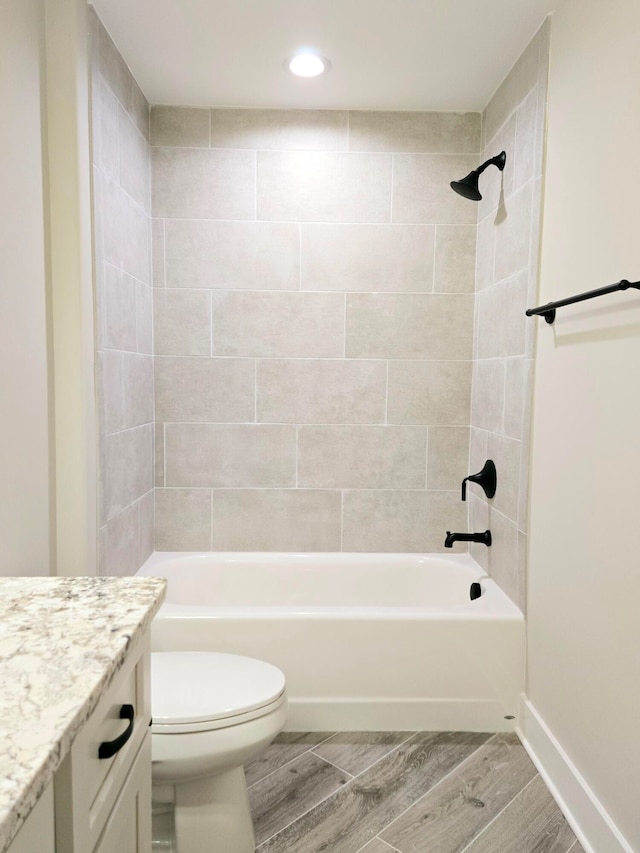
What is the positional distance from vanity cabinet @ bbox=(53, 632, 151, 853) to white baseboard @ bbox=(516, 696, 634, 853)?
112 cm

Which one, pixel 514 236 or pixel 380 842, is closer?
pixel 380 842

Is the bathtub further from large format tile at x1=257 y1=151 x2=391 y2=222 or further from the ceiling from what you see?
the ceiling

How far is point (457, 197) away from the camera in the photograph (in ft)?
8.91

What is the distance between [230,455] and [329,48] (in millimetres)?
1652

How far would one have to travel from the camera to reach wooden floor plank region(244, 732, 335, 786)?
77.1 inches

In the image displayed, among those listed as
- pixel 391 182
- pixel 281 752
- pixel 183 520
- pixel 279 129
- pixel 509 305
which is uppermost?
pixel 279 129

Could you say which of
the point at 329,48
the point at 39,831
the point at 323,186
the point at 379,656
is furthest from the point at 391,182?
the point at 39,831

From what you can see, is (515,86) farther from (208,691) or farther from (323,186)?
(208,691)

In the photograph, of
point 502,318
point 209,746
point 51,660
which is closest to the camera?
point 51,660

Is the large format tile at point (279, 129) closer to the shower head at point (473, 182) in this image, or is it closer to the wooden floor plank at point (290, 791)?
the shower head at point (473, 182)

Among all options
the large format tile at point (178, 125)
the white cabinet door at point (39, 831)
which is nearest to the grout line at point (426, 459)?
the large format tile at point (178, 125)

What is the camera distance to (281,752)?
2.07m

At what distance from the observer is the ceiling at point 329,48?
1932 millimetres

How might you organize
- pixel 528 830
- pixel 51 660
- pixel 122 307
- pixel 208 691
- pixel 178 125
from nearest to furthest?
1. pixel 51 660
2. pixel 208 691
3. pixel 528 830
4. pixel 122 307
5. pixel 178 125
